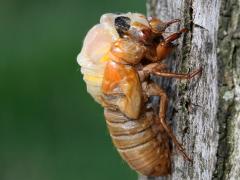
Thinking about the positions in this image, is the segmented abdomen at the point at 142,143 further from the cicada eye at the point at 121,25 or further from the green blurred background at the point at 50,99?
the green blurred background at the point at 50,99

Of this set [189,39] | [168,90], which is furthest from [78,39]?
[189,39]

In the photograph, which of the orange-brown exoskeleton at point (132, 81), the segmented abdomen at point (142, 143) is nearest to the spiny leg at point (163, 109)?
the orange-brown exoskeleton at point (132, 81)

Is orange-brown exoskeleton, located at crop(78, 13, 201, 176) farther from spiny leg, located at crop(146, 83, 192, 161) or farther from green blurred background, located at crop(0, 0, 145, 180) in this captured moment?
green blurred background, located at crop(0, 0, 145, 180)

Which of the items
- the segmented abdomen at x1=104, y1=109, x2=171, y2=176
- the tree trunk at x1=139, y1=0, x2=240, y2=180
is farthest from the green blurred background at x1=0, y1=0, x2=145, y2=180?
the tree trunk at x1=139, y1=0, x2=240, y2=180

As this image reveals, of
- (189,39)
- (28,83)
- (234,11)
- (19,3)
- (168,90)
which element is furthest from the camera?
(19,3)

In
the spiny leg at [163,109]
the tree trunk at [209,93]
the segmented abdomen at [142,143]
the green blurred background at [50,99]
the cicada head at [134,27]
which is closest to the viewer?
the tree trunk at [209,93]

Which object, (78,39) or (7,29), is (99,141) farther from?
(7,29)

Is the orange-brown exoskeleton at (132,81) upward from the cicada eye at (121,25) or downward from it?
downward
